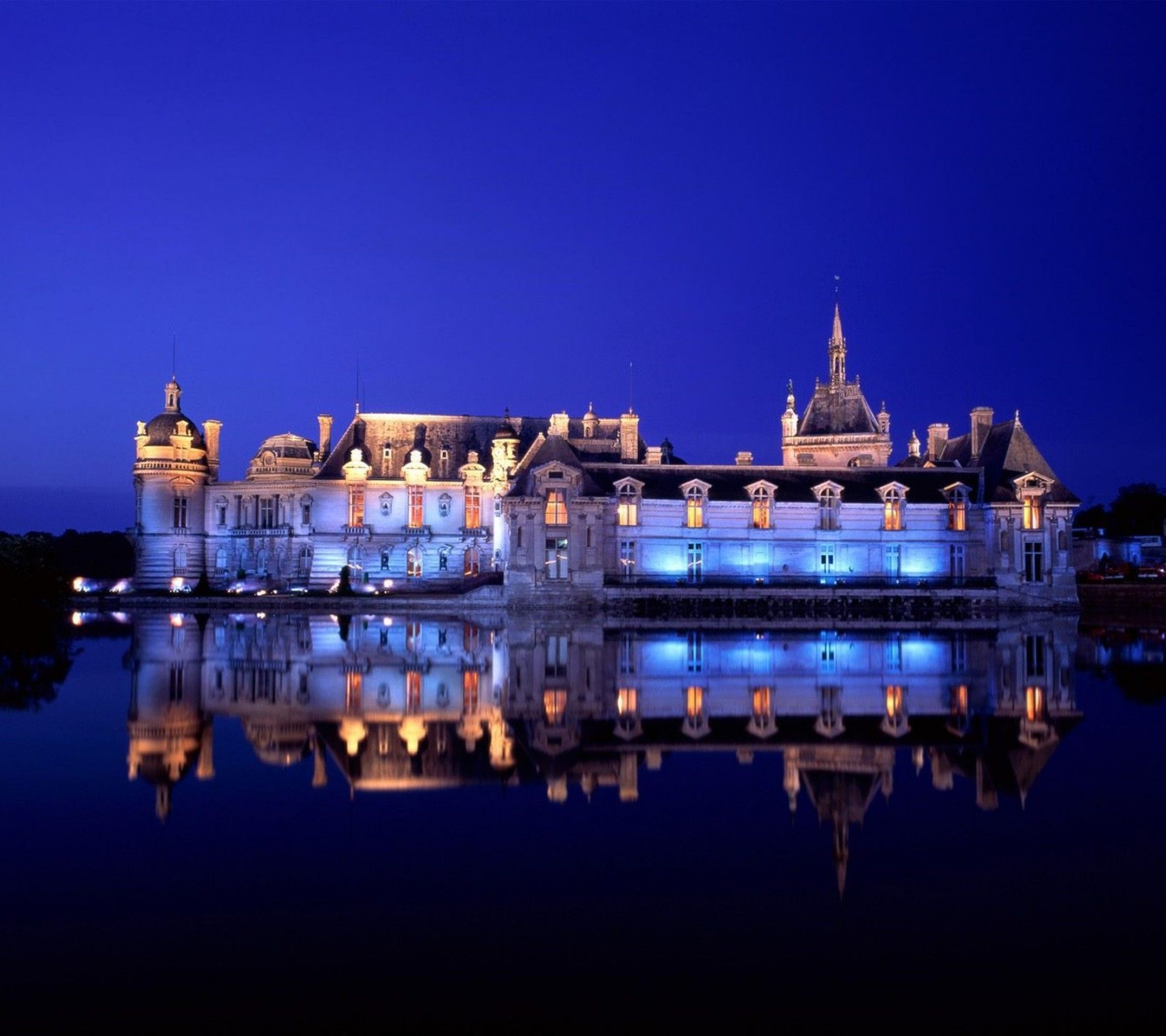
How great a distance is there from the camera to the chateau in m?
53.3

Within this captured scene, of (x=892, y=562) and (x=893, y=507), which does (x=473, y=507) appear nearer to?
(x=893, y=507)

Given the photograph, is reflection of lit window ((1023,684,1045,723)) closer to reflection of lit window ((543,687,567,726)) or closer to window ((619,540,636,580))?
reflection of lit window ((543,687,567,726))

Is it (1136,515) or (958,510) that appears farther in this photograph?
(1136,515)

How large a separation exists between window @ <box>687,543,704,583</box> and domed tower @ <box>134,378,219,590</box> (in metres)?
30.6

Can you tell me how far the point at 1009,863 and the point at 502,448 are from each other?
58731 millimetres

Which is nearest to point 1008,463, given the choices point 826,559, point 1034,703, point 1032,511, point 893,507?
point 1032,511

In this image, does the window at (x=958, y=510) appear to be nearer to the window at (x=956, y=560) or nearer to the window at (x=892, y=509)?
the window at (x=956, y=560)

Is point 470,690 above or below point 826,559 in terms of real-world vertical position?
below

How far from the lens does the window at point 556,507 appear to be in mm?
52750

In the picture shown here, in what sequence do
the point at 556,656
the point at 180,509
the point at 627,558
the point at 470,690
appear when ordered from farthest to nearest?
1. the point at 180,509
2. the point at 627,558
3. the point at 556,656
4. the point at 470,690

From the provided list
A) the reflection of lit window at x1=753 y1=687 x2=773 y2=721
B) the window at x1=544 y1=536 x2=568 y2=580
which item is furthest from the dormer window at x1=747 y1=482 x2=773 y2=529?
the reflection of lit window at x1=753 y1=687 x2=773 y2=721

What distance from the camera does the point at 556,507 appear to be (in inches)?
2079

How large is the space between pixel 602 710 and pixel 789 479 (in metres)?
40.2

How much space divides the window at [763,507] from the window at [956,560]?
359 inches
